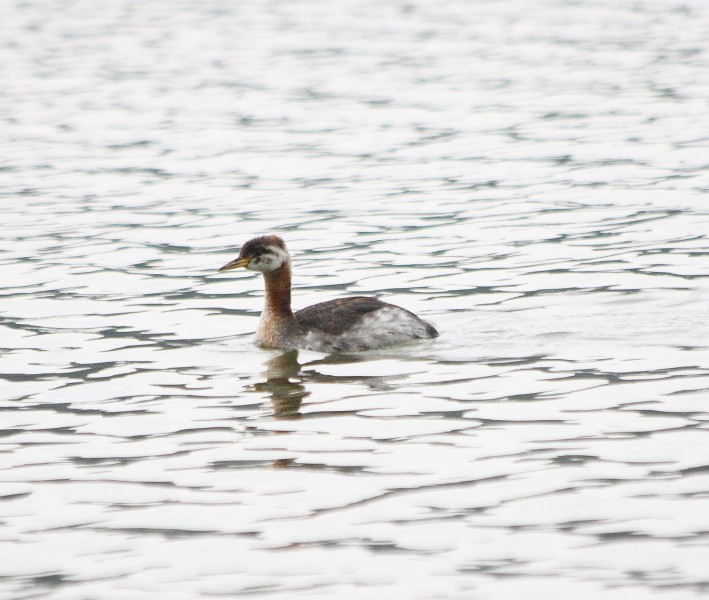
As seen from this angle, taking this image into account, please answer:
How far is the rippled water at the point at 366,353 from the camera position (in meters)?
8.98

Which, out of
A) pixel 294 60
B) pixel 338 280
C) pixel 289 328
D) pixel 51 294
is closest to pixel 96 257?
pixel 51 294

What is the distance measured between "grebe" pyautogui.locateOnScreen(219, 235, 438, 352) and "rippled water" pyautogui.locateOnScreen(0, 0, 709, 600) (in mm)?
228

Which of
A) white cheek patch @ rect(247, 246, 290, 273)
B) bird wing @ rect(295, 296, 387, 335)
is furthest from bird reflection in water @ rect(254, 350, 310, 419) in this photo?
white cheek patch @ rect(247, 246, 290, 273)

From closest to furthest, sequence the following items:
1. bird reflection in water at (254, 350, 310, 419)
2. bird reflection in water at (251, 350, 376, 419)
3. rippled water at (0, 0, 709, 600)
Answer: rippled water at (0, 0, 709, 600)
bird reflection in water at (254, 350, 310, 419)
bird reflection in water at (251, 350, 376, 419)

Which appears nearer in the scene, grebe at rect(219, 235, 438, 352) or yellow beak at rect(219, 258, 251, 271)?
grebe at rect(219, 235, 438, 352)

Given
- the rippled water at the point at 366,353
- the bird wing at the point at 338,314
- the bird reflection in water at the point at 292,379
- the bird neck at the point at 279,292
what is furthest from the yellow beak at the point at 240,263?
the bird reflection in water at the point at 292,379

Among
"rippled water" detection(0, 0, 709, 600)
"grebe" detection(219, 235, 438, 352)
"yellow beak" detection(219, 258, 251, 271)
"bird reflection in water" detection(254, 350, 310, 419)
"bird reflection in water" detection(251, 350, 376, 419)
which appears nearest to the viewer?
"rippled water" detection(0, 0, 709, 600)

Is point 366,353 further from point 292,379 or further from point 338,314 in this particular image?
point 292,379

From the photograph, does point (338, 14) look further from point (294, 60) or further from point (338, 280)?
point (338, 280)

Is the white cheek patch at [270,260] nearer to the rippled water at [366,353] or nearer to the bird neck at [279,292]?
the bird neck at [279,292]

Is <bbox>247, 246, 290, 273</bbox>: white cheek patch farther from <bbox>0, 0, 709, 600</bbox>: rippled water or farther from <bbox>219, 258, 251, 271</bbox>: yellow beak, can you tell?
<bbox>0, 0, 709, 600</bbox>: rippled water

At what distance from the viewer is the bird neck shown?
15336mm

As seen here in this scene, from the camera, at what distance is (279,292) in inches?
611

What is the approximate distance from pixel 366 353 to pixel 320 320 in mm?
644
